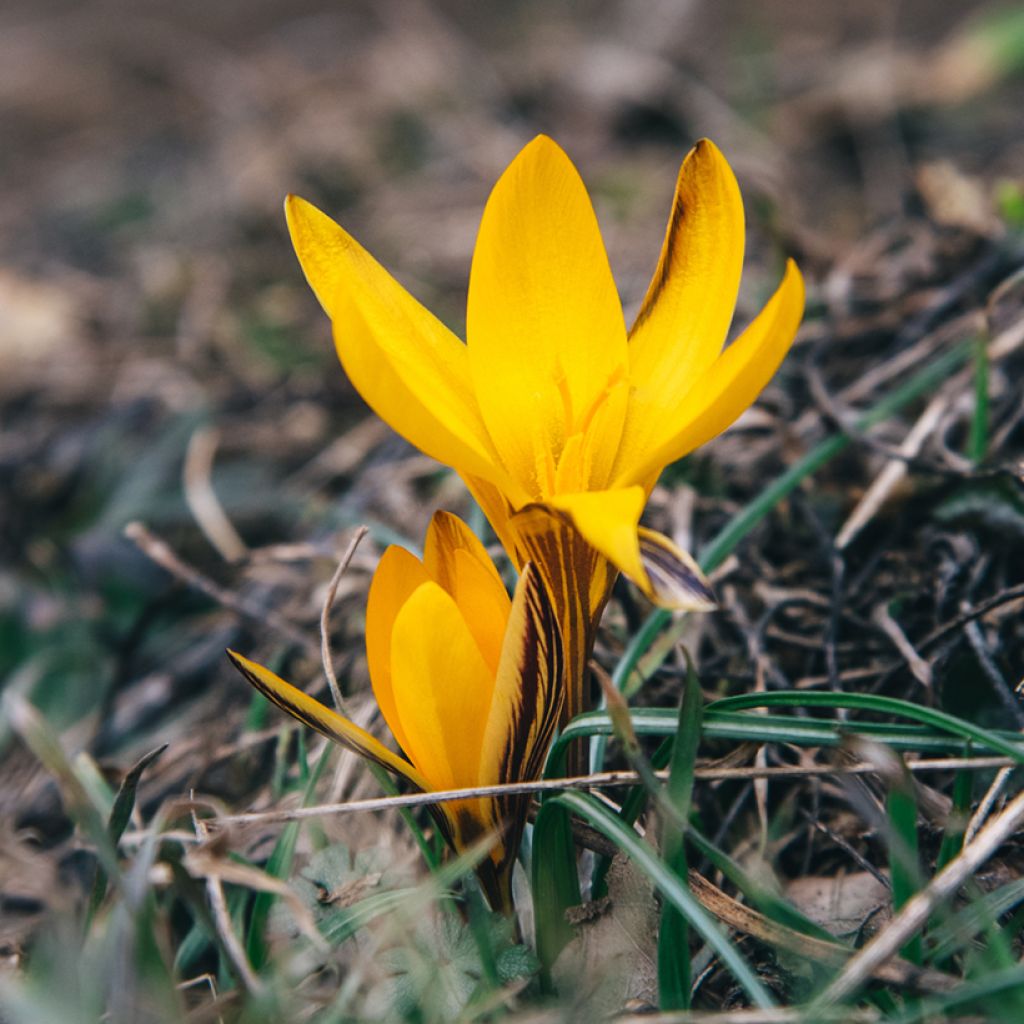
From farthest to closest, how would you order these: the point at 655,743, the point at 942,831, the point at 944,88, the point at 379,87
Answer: the point at 379,87
the point at 944,88
the point at 655,743
the point at 942,831

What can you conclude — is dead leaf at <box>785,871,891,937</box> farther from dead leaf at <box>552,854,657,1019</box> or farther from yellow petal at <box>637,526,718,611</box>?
yellow petal at <box>637,526,718,611</box>

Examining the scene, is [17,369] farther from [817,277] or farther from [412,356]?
[412,356]

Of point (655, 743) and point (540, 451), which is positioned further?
point (655, 743)

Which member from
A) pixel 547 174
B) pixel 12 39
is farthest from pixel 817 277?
pixel 12 39

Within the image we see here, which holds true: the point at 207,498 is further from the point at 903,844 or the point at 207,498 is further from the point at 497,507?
the point at 903,844

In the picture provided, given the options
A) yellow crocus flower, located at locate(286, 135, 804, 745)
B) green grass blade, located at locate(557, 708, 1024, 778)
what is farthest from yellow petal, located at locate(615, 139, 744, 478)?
green grass blade, located at locate(557, 708, 1024, 778)

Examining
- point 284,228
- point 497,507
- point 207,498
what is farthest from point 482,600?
point 284,228
